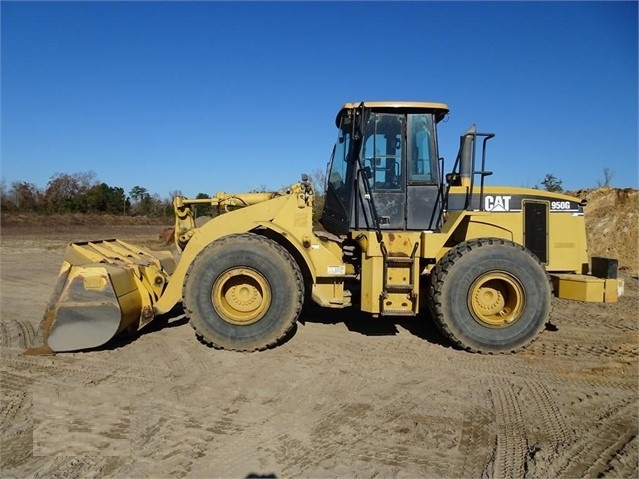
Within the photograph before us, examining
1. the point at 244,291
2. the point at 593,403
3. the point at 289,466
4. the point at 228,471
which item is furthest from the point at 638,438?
the point at 244,291

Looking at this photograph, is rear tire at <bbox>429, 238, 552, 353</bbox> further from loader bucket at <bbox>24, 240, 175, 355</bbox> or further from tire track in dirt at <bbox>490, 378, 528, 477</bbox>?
loader bucket at <bbox>24, 240, 175, 355</bbox>

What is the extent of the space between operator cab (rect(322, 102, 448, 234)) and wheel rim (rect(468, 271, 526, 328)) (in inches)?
36.6

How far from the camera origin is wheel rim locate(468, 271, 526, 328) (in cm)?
538

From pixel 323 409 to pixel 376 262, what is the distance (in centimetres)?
210

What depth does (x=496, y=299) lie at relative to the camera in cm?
554

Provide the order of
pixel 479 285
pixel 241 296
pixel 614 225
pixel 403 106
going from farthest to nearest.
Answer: pixel 614 225 → pixel 403 106 → pixel 241 296 → pixel 479 285

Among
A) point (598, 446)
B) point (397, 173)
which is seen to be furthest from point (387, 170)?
point (598, 446)

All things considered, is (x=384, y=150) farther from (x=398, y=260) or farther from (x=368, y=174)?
(x=398, y=260)

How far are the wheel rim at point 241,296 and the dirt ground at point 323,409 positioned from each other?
1.47 ft

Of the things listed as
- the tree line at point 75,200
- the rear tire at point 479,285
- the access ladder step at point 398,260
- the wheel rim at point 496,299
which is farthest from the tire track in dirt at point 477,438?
the tree line at point 75,200

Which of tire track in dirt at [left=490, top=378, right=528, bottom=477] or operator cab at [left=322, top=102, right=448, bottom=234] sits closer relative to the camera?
tire track in dirt at [left=490, top=378, right=528, bottom=477]

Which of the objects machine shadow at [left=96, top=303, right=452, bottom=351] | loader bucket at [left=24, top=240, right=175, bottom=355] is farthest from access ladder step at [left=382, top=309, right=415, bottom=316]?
loader bucket at [left=24, top=240, right=175, bottom=355]

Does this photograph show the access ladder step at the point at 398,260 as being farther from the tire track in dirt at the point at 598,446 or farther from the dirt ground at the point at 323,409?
the tire track in dirt at the point at 598,446

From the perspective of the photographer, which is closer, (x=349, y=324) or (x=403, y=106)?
(x=403, y=106)
